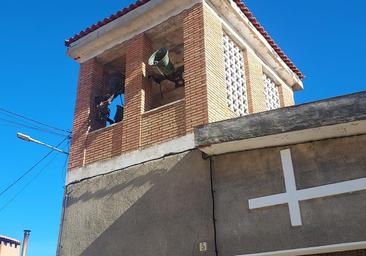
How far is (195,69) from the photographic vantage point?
7.50m

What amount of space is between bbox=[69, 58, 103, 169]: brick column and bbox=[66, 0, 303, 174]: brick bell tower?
2 centimetres

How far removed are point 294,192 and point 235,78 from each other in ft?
11.3

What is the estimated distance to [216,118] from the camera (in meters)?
7.09

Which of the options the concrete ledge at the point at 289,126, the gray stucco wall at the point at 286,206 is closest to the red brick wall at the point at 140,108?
the concrete ledge at the point at 289,126

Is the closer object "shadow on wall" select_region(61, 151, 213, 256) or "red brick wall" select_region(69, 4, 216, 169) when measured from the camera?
"shadow on wall" select_region(61, 151, 213, 256)

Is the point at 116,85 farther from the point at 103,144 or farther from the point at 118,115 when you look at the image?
the point at 103,144

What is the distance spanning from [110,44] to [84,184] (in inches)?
122

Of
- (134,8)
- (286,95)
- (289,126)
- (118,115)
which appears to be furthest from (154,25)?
(289,126)

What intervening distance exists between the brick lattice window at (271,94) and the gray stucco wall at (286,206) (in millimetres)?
3611

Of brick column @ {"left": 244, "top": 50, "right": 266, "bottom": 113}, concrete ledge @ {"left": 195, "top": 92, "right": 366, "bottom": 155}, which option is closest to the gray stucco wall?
concrete ledge @ {"left": 195, "top": 92, "right": 366, "bottom": 155}

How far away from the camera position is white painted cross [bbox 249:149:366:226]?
5332mm

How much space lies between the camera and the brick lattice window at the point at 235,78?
810 centimetres

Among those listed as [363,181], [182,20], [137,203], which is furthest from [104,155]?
[363,181]

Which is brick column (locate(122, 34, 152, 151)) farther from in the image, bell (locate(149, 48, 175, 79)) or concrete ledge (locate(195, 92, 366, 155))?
concrete ledge (locate(195, 92, 366, 155))
